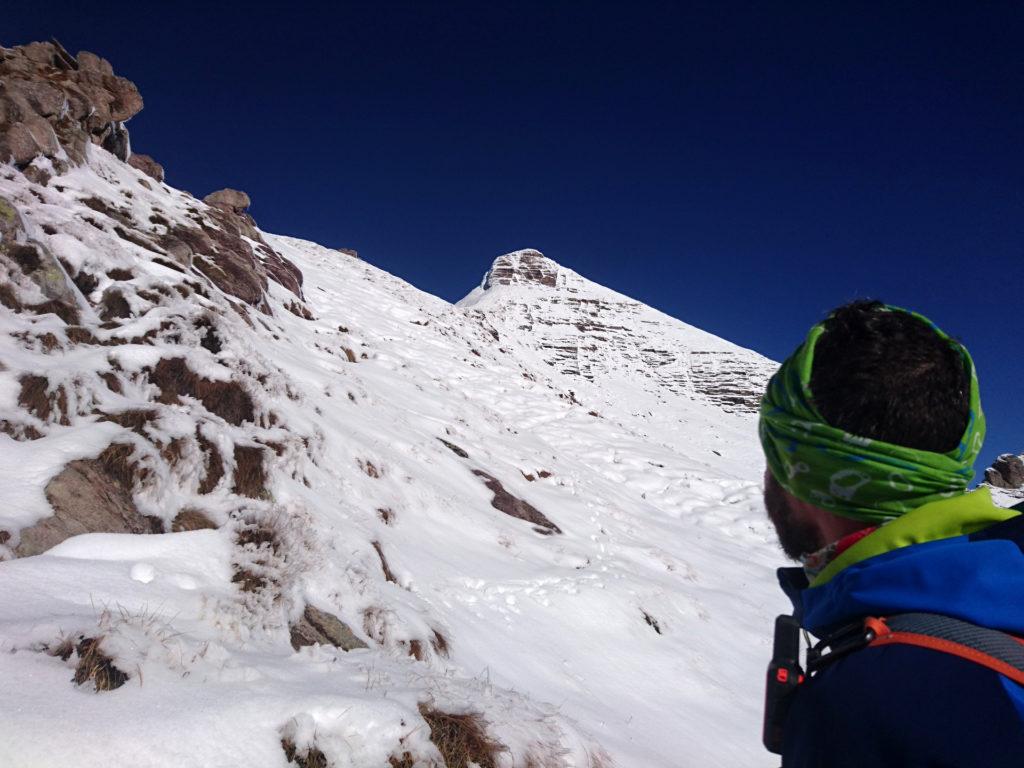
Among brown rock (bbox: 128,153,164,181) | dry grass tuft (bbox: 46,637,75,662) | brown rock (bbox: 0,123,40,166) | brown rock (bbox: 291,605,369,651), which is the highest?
brown rock (bbox: 128,153,164,181)

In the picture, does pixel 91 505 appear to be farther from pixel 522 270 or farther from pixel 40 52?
pixel 522 270

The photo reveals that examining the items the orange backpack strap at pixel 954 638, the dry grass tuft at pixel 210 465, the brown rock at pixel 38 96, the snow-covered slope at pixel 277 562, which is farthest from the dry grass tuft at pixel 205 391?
the brown rock at pixel 38 96

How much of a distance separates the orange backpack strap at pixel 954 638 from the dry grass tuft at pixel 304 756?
215cm

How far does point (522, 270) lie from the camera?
423 feet

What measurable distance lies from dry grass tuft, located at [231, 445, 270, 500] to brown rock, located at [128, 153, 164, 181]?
66.7ft

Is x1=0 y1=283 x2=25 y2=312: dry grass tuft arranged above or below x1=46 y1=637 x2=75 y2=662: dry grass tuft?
above

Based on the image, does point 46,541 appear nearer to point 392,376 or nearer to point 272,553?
point 272,553

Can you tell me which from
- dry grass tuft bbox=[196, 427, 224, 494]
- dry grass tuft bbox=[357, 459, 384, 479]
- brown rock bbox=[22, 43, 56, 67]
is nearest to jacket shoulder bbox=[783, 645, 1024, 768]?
dry grass tuft bbox=[196, 427, 224, 494]

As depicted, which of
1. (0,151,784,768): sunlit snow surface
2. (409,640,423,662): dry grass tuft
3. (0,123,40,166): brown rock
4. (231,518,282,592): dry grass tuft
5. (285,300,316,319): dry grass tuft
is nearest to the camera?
(0,151,784,768): sunlit snow surface

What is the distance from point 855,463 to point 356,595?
3710mm

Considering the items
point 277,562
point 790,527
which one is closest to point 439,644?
point 277,562

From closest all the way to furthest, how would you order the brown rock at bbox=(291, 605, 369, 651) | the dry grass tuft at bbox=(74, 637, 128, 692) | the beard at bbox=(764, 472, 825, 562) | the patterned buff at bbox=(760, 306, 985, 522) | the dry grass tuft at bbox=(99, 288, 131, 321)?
1. the patterned buff at bbox=(760, 306, 985, 522)
2. the beard at bbox=(764, 472, 825, 562)
3. the dry grass tuft at bbox=(74, 637, 128, 692)
4. the brown rock at bbox=(291, 605, 369, 651)
5. the dry grass tuft at bbox=(99, 288, 131, 321)

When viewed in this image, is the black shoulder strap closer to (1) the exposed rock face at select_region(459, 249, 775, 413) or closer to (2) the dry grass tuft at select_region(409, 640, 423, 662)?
(2) the dry grass tuft at select_region(409, 640, 423, 662)

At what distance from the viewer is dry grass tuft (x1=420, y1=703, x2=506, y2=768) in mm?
Answer: 2385
